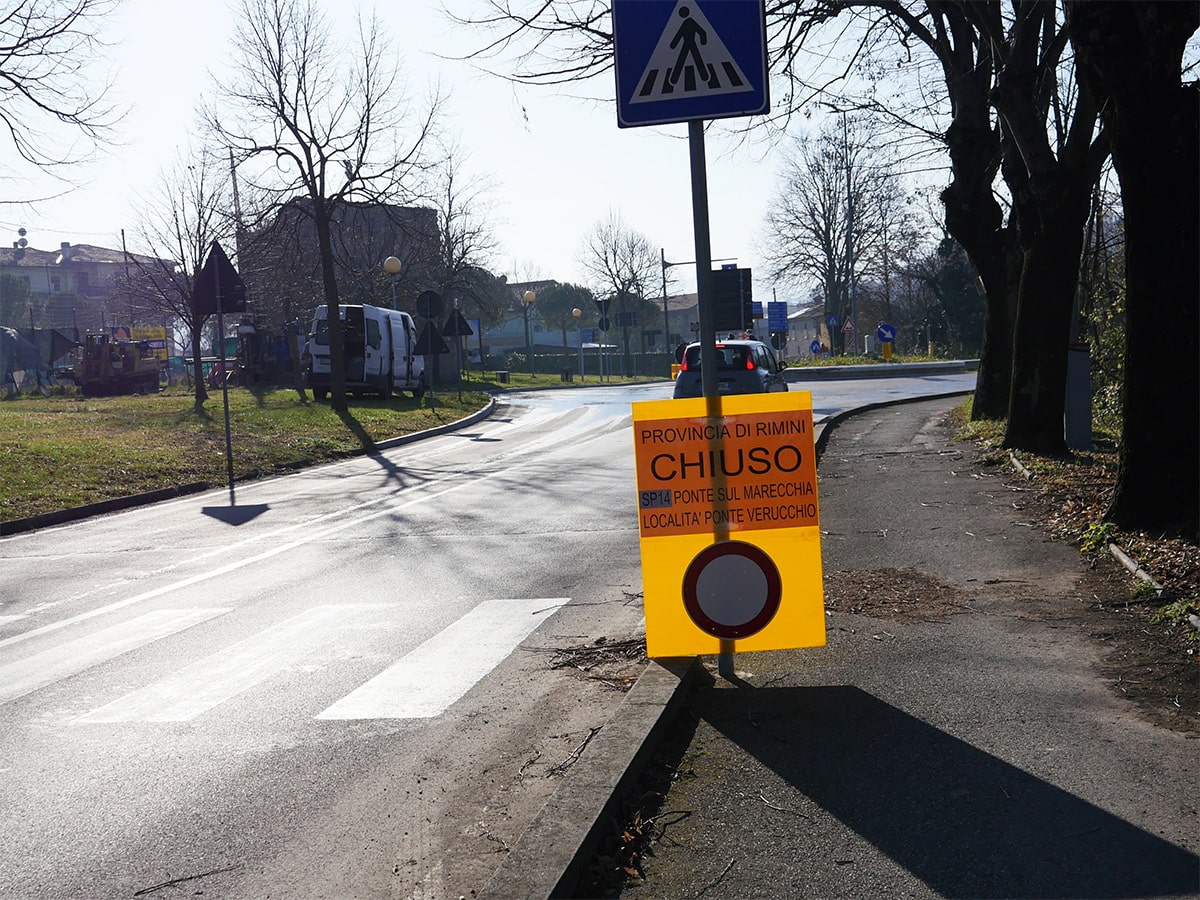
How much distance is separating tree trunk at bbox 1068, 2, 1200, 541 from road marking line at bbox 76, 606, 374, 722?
5.53m

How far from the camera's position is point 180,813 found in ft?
14.4

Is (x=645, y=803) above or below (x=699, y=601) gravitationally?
below

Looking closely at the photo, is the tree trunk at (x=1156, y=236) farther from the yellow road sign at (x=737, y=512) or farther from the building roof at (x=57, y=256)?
the building roof at (x=57, y=256)

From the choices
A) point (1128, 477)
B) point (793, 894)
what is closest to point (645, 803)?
point (793, 894)

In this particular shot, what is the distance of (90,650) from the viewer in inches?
282

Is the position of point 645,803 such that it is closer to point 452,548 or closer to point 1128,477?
point 1128,477

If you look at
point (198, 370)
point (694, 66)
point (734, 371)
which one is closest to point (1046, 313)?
point (734, 371)

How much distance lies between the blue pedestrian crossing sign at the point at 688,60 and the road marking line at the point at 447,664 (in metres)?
2.76

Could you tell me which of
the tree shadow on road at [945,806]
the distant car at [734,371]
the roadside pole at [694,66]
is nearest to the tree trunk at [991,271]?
the distant car at [734,371]

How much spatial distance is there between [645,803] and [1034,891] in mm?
1327

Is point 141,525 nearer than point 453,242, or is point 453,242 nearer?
point 141,525

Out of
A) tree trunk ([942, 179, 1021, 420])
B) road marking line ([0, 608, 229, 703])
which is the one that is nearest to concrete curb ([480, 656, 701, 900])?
road marking line ([0, 608, 229, 703])

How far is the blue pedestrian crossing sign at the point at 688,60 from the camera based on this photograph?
532 cm

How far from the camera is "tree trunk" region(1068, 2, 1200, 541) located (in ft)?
26.8
